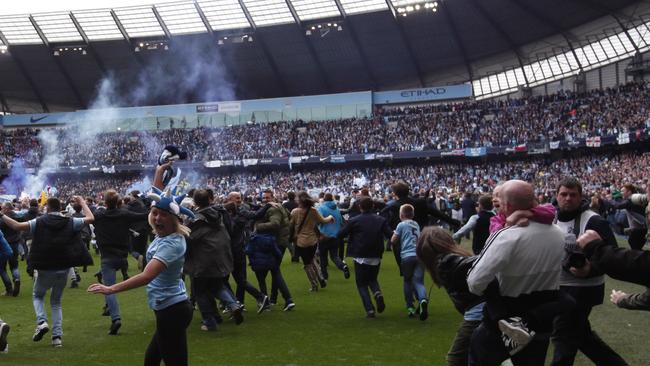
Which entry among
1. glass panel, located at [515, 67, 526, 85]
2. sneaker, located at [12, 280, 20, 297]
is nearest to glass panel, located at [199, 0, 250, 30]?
glass panel, located at [515, 67, 526, 85]

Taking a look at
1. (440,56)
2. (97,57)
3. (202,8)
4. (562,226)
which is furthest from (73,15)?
(562,226)

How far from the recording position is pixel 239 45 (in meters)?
49.4

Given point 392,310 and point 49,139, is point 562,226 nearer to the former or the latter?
point 392,310

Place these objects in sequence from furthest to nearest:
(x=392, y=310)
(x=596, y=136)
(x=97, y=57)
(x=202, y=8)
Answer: (x=97, y=57)
(x=202, y=8)
(x=596, y=136)
(x=392, y=310)

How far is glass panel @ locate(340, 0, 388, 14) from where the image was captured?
4341cm

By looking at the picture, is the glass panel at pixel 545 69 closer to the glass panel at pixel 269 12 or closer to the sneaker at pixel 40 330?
the glass panel at pixel 269 12

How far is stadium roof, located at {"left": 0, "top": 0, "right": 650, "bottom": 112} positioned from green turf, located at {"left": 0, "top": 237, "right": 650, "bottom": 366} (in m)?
35.6

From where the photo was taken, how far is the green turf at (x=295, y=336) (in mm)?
6922

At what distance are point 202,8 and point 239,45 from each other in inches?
168

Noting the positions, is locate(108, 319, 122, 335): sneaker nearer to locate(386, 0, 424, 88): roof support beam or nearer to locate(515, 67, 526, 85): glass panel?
locate(386, 0, 424, 88): roof support beam

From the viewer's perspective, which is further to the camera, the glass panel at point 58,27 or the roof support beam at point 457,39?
the glass panel at point 58,27

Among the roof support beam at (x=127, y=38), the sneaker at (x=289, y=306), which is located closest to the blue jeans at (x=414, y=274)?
the sneaker at (x=289, y=306)

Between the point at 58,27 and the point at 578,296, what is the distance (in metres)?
52.3

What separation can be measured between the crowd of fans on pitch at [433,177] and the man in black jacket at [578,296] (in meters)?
26.6
